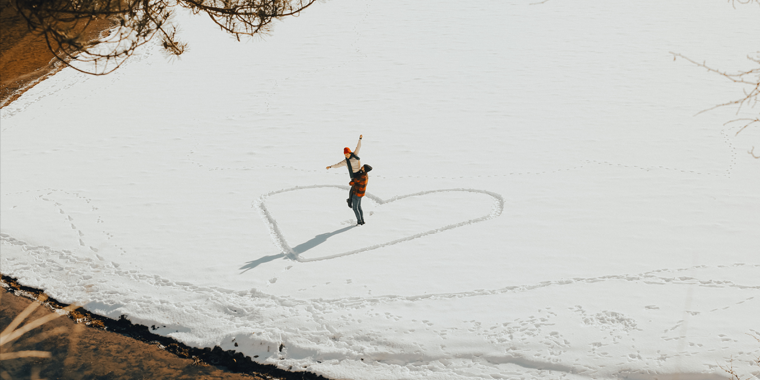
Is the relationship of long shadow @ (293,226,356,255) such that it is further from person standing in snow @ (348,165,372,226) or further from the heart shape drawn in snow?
person standing in snow @ (348,165,372,226)

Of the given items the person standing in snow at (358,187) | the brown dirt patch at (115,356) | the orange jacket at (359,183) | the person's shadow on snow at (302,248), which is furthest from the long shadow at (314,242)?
the brown dirt patch at (115,356)

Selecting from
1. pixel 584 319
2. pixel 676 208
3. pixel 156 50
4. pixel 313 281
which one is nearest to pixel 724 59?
pixel 676 208

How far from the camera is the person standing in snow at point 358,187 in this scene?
9.08 m

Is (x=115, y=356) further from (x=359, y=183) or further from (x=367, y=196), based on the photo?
(x=367, y=196)

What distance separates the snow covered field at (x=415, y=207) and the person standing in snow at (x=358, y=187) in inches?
14.9

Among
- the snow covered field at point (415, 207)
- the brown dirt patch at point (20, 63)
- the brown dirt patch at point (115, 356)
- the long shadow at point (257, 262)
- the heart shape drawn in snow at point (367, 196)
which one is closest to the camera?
the brown dirt patch at point (115, 356)

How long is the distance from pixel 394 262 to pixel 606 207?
456cm

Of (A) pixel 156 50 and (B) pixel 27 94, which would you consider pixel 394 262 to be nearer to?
(B) pixel 27 94

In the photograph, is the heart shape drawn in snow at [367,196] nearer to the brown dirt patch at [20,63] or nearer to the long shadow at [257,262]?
the long shadow at [257,262]

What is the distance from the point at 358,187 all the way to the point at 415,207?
69.6 inches

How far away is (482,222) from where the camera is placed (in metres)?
9.92

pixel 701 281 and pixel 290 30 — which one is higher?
pixel 290 30

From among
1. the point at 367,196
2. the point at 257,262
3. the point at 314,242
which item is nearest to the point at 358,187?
the point at 314,242

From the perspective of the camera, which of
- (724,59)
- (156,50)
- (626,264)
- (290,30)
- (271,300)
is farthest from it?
(290,30)
